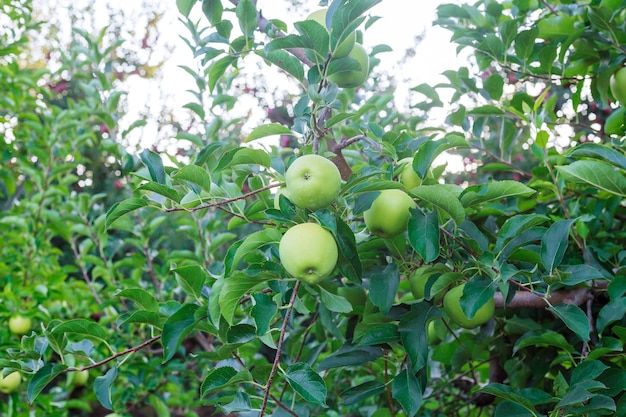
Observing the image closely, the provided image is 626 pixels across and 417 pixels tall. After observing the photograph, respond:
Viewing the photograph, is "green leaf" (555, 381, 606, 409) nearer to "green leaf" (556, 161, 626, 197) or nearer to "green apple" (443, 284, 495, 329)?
"green apple" (443, 284, 495, 329)

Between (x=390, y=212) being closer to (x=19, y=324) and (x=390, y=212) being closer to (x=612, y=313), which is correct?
(x=612, y=313)

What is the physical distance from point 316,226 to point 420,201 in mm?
224

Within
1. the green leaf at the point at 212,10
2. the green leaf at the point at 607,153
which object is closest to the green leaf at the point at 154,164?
the green leaf at the point at 212,10

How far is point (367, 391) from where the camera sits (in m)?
0.99

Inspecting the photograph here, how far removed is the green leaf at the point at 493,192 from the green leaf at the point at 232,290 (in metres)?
0.35

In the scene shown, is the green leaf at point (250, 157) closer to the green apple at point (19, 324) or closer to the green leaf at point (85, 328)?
the green leaf at point (85, 328)

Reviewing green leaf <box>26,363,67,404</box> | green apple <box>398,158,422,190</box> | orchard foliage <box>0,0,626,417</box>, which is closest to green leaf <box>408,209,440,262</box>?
orchard foliage <box>0,0,626,417</box>

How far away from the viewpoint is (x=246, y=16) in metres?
1.00

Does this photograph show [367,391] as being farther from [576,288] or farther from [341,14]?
[341,14]

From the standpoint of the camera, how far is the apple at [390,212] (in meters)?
0.83

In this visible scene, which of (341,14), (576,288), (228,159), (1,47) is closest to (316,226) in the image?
(228,159)

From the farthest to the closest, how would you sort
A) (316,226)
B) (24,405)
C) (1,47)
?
(1,47), (24,405), (316,226)

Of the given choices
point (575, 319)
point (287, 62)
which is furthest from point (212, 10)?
point (575, 319)

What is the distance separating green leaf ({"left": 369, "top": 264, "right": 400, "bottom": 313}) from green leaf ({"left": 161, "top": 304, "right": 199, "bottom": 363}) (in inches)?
11.9
